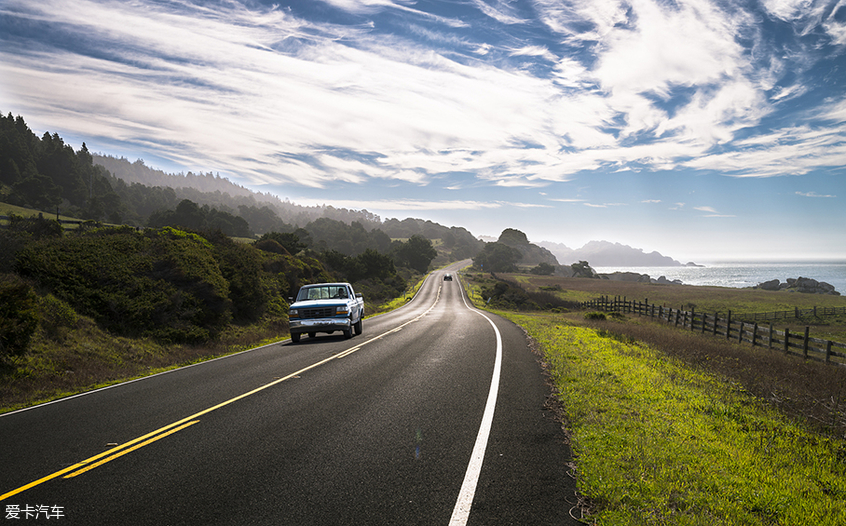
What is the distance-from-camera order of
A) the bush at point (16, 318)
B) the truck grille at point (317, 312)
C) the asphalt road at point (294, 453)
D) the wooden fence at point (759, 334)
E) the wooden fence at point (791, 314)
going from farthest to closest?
the wooden fence at point (791, 314)
the truck grille at point (317, 312)
the wooden fence at point (759, 334)
the bush at point (16, 318)
the asphalt road at point (294, 453)

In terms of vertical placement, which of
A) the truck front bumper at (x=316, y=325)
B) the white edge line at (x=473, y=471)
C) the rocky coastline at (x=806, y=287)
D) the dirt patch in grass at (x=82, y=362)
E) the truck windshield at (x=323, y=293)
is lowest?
the dirt patch in grass at (x=82, y=362)

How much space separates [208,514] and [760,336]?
77.5 ft

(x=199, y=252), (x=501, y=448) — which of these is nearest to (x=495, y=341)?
(x=501, y=448)

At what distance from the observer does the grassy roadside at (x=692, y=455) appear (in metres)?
3.72

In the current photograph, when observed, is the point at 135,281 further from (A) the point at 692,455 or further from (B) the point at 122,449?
(A) the point at 692,455

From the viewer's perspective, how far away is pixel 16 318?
9742mm

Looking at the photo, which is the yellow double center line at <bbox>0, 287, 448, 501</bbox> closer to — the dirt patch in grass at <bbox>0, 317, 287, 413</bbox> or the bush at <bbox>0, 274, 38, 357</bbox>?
the dirt patch in grass at <bbox>0, 317, 287, 413</bbox>

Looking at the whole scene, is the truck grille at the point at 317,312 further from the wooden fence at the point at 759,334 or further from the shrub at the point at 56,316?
the wooden fence at the point at 759,334

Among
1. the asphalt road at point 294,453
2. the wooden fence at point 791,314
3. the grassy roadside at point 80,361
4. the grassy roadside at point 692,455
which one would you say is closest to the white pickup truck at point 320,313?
the grassy roadside at point 80,361

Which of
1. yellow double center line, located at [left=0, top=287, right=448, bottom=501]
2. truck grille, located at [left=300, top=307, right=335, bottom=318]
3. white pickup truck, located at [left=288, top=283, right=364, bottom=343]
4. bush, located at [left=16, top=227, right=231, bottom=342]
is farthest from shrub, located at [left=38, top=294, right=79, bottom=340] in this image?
yellow double center line, located at [left=0, top=287, right=448, bottom=501]

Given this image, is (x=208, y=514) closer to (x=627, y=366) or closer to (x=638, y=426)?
(x=638, y=426)

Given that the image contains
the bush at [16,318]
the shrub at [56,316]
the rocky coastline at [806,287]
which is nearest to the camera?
the bush at [16,318]

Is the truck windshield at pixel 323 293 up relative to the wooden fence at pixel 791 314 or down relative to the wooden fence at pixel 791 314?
up

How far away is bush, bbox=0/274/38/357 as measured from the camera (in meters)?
9.39
